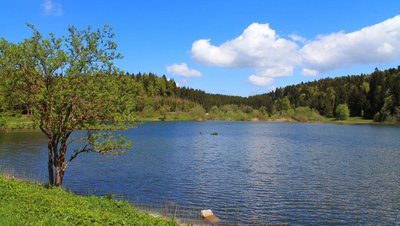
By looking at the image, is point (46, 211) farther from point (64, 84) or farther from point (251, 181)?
point (251, 181)

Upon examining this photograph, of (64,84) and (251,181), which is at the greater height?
(64,84)

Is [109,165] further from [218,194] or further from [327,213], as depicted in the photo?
[327,213]

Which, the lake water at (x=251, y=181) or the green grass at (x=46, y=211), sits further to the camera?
the lake water at (x=251, y=181)

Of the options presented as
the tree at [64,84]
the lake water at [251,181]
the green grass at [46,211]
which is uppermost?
the tree at [64,84]

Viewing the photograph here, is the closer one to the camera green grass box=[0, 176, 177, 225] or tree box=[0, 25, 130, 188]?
green grass box=[0, 176, 177, 225]

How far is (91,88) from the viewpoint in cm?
3030

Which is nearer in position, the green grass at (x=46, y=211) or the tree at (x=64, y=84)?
the green grass at (x=46, y=211)

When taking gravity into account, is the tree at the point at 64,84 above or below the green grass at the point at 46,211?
above

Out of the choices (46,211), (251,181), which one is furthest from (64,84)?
(251,181)

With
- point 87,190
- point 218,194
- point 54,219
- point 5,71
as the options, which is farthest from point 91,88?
point 218,194

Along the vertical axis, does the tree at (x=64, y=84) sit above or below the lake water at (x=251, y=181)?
above

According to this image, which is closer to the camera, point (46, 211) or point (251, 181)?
point (46, 211)

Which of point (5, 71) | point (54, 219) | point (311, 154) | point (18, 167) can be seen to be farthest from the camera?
point (311, 154)

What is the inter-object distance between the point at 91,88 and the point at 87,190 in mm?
17472
